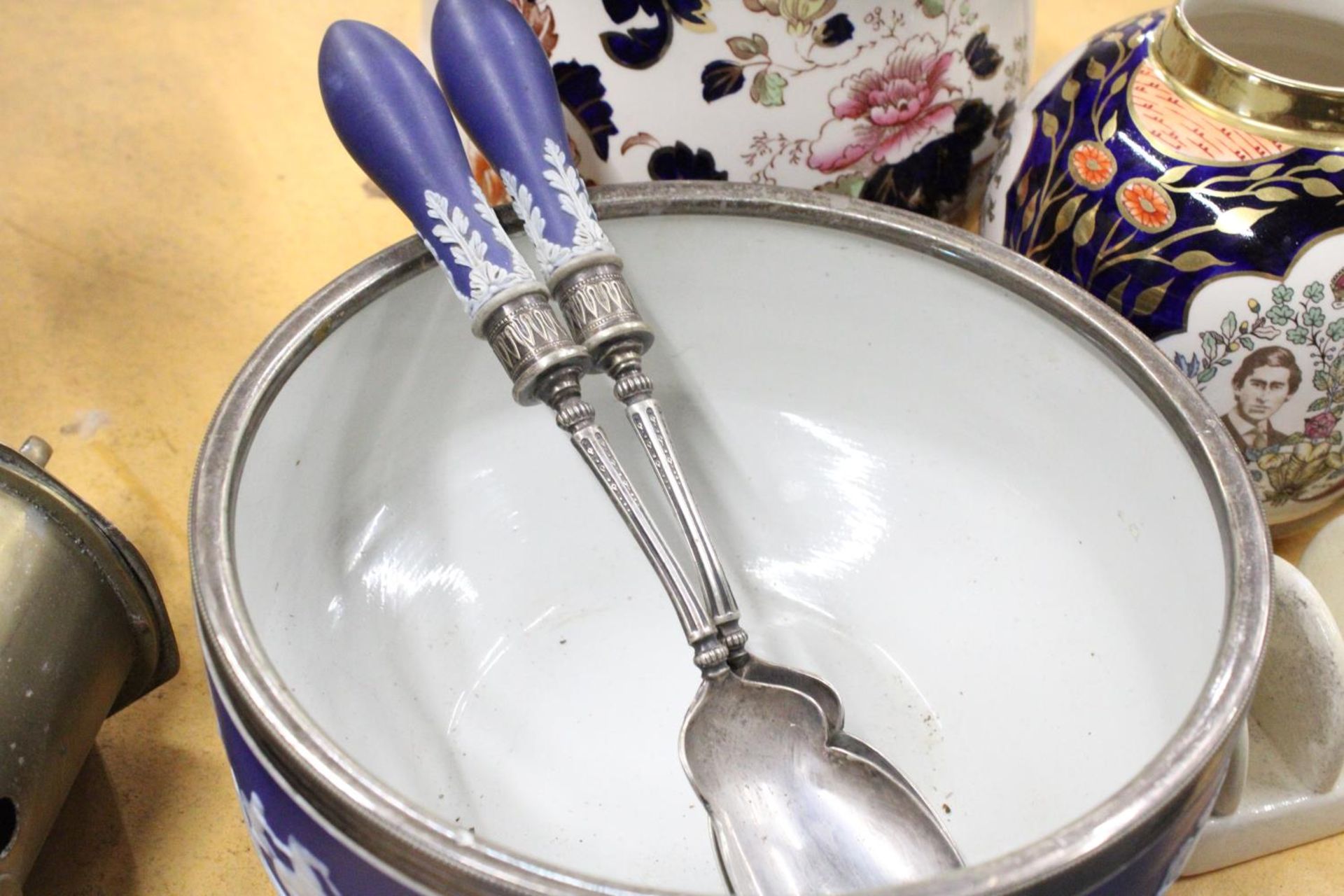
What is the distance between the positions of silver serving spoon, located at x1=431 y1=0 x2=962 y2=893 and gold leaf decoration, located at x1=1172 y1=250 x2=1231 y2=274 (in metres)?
0.18

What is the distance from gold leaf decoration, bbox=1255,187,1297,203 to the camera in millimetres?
434

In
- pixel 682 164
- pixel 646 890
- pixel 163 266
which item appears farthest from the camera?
pixel 163 266

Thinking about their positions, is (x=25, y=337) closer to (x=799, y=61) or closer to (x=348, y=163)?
(x=348, y=163)

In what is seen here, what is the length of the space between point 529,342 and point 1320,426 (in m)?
0.28

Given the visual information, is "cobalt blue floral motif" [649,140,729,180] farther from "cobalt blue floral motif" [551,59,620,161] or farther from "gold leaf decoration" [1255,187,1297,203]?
"gold leaf decoration" [1255,187,1297,203]

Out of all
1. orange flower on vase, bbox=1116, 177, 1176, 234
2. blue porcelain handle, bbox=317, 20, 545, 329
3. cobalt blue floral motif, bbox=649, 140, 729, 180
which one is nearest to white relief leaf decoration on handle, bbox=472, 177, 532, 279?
blue porcelain handle, bbox=317, 20, 545, 329

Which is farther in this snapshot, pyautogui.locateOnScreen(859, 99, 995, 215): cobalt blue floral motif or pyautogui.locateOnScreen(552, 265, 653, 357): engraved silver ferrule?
pyautogui.locateOnScreen(859, 99, 995, 215): cobalt blue floral motif

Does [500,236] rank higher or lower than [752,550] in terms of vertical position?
higher

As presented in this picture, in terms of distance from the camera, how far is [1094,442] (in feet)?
1.44

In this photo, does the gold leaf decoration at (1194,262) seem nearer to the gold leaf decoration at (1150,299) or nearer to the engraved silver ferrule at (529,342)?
the gold leaf decoration at (1150,299)

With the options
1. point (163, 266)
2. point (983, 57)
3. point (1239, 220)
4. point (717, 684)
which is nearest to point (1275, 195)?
point (1239, 220)

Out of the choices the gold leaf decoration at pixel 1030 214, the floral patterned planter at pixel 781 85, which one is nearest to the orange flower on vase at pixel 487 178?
the floral patterned planter at pixel 781 85

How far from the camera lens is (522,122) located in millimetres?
438

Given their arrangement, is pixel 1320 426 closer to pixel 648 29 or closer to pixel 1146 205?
pixel 1146 205
